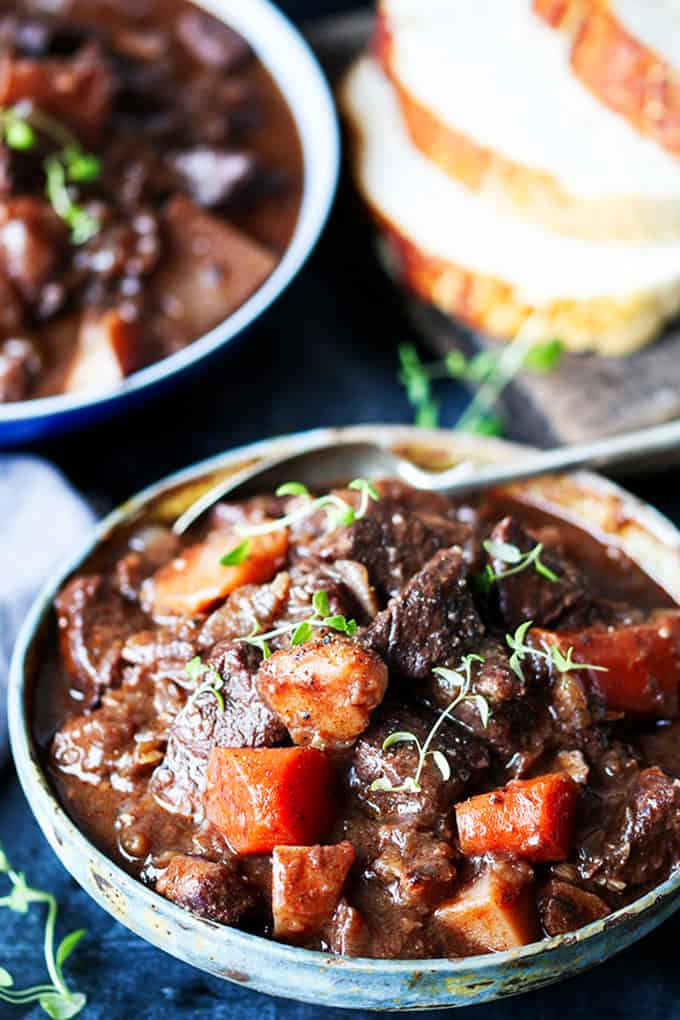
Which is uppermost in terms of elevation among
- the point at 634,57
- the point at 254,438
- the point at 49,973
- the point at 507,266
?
the point at 634,57

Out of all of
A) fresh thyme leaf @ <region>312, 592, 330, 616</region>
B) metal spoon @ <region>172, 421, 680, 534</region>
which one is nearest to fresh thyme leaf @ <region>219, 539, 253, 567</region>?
fresh thyme leaf @ <region>312, 592, 330, 616</region>

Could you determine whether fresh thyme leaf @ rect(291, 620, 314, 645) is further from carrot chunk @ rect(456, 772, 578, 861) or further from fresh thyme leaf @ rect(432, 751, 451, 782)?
carrot chunk @ rect(456, 772, 578, 861)

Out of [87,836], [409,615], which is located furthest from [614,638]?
[87,836]

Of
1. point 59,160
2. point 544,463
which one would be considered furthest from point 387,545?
point 59,160

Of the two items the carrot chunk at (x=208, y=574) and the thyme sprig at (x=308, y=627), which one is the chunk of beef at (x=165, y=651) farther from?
the thyme sprig at (x=308, y=627)

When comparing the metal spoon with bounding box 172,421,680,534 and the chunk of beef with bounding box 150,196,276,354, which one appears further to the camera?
the chunk of beef with bounding box 150,196,276,354

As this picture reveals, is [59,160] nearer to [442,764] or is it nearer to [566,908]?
[442,764]

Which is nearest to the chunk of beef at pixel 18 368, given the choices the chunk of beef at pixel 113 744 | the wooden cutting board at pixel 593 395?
the chunk of beef at pixel 113 744
